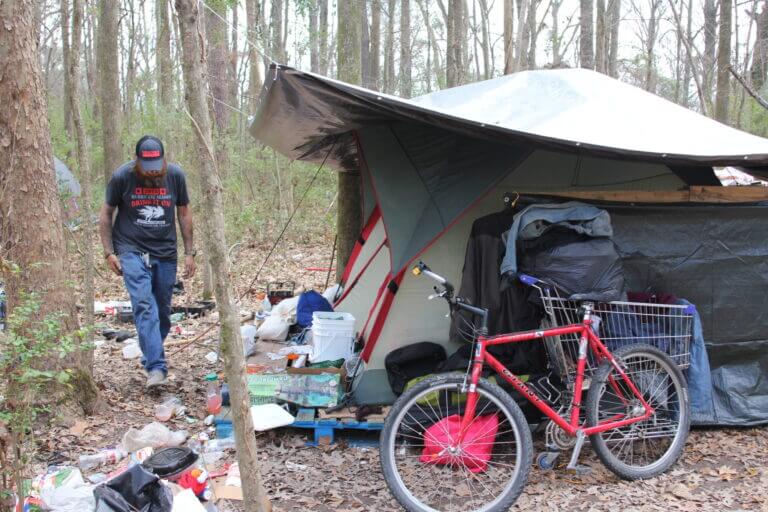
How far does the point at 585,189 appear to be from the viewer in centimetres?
452

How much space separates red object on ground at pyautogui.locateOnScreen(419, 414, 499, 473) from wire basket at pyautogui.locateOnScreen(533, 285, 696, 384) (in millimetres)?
574

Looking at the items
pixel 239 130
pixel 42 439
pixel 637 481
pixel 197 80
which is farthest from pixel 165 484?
pixel 239 130

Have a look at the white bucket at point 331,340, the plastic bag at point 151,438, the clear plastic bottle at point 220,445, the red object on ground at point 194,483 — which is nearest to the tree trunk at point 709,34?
the white bucket at point 331,340

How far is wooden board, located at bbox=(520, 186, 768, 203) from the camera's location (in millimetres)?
4047

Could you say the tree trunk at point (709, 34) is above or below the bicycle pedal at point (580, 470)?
above

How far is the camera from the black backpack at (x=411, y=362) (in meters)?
4.32

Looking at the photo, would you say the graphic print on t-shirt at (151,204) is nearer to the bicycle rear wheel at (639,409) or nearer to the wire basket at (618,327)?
the wire basket at (618,327)

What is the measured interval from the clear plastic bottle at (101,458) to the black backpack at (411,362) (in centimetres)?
173

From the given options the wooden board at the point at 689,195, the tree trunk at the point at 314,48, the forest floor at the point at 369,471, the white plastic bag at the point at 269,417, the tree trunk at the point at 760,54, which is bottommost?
the forest floor at the point at 369,471

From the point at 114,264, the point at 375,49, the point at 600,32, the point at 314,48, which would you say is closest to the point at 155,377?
the point at 114,264

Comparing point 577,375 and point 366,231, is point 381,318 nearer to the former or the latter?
point 366,231

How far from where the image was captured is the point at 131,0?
1944 centimetres

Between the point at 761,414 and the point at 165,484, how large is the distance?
3.66m

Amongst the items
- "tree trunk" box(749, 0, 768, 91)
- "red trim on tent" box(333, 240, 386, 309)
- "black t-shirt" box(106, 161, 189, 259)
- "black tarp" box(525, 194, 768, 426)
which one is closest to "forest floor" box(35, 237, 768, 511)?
"black tarp" box(525, 194, 768, 426)
